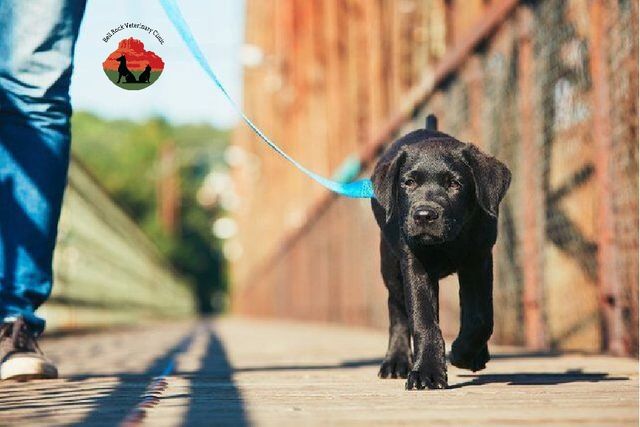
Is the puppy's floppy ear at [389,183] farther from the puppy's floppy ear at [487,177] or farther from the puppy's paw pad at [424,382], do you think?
the puppy's paw pad at [424,382]

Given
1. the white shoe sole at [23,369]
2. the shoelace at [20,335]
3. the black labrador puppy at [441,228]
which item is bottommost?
the white shoe sole at [23,369]

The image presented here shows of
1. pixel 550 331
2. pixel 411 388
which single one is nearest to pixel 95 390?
pixel 411 388

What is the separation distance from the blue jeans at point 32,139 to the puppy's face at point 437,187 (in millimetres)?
1168

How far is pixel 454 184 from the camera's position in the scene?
364 cm

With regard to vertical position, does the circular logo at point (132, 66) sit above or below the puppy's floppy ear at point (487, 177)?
above

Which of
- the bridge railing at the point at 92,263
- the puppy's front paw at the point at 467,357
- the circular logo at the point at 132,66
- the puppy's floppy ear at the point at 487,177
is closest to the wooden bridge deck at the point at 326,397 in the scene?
the puppy's front paw at the point at 467,357

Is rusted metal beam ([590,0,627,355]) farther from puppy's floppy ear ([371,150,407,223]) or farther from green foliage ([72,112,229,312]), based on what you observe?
green foliage ([72,112,229,312])

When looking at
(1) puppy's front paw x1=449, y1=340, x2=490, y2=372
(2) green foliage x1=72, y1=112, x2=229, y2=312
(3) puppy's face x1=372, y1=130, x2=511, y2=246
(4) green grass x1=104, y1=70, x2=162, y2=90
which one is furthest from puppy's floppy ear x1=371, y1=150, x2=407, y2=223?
(2) green foliage x1=72, y1=112, x2=229, y2=312

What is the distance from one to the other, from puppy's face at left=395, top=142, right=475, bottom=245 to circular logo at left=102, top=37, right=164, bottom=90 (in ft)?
2.61

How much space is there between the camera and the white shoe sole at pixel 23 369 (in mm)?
3957

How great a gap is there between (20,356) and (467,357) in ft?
4.35

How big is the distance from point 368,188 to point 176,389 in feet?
2.92

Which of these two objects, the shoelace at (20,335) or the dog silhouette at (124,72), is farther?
the shoelace at (20,335)

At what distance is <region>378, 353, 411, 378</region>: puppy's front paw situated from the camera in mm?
3998
